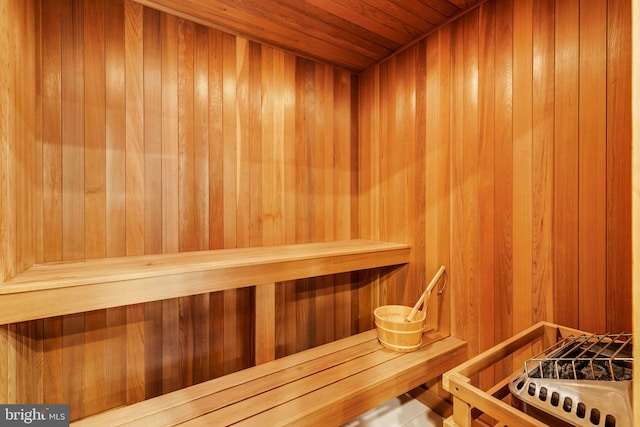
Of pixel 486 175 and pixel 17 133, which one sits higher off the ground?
pixel 17 133

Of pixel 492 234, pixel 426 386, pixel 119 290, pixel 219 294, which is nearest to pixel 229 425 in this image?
pixel 119 290

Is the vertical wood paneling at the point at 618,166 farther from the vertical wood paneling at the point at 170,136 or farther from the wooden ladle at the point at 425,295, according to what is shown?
the vertical wood paneling at the point at 170,136

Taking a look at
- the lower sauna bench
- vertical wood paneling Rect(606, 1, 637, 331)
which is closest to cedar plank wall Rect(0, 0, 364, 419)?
the lower sauna bench

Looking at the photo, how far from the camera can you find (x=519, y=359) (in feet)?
4.98

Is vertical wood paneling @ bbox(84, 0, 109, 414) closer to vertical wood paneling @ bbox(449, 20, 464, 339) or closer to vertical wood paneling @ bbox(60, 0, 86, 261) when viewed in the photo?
vertical wood paneling @ bbox(60, 0, 86, 261)

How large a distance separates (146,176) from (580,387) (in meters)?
2.10

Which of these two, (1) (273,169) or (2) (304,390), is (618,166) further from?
(1) (273,169)

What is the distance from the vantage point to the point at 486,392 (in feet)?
3.34

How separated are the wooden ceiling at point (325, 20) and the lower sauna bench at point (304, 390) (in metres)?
2.03

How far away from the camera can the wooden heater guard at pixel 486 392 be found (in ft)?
2.92
